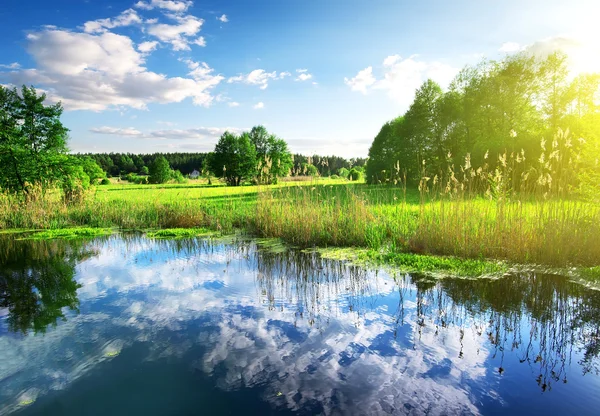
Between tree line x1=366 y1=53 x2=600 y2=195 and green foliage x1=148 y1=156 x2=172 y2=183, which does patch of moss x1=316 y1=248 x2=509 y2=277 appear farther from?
green foliage x1=148 y1=156 x2=172 y2=183

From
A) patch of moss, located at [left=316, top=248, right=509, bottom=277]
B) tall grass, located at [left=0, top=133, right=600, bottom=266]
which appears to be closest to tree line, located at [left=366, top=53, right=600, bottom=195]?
tall grass, located at [left=0, top=133, right=600, bottom=266]

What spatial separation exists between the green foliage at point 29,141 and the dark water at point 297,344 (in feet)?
42.8


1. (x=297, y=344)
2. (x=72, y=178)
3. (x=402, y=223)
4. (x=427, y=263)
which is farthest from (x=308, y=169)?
(x=72, y=178)

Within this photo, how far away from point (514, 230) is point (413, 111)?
24382 mm

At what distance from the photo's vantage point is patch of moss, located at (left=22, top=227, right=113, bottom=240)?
1207 cm

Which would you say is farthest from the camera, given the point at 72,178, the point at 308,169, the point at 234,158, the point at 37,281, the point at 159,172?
the point at 159,172

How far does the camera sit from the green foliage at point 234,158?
51500 mm

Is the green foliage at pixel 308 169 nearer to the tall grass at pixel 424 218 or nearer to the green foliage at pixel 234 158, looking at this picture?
the tall grass at pixel 424 218

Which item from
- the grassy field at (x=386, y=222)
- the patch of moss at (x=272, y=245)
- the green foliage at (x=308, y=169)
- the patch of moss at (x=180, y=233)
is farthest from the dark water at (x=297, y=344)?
the patch of moss at (x=180, y=233)

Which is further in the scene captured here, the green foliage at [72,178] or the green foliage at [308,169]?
the green foliage at [72,178]

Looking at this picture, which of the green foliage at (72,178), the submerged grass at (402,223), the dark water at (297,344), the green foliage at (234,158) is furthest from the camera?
the green foliage at (234,158)

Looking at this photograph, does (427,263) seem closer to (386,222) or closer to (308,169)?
(386,222)

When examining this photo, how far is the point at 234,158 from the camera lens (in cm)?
5250

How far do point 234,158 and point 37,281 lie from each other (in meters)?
46.2
